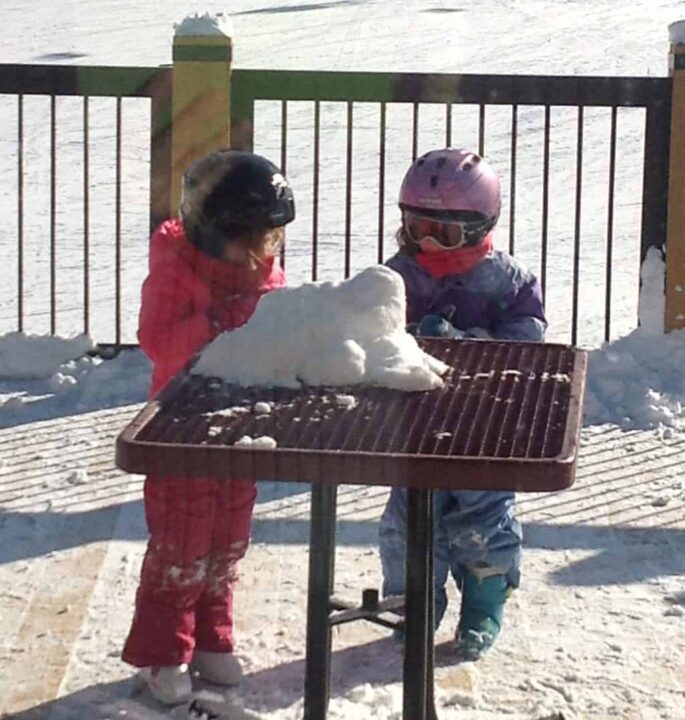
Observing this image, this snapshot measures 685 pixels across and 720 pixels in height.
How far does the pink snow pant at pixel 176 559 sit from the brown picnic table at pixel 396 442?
0.44m

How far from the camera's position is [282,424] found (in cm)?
334

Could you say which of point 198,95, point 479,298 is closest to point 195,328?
point 479,298

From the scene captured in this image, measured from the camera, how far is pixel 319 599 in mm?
3820

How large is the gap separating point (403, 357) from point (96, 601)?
182cm

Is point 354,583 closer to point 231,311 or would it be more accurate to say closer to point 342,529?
point 342,529

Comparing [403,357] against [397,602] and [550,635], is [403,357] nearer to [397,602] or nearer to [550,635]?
[397,602]

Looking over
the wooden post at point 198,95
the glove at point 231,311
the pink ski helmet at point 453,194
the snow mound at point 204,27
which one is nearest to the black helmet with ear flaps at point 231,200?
the glove at point 231,311

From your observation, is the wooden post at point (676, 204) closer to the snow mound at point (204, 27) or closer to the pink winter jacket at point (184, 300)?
the snow mound at point (204, 27)

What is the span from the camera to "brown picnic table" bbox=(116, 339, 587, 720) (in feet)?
10.3

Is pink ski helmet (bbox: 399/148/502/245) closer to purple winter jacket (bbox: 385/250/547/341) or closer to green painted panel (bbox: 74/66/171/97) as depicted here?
purple winter jacket (bbox: 385/250/547/341)

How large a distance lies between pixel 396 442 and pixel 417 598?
1.89 ft

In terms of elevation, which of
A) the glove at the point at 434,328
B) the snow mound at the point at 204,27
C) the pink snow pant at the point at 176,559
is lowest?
the pink snow pant at the point at 176,559

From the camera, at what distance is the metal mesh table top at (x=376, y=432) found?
3.14 meters

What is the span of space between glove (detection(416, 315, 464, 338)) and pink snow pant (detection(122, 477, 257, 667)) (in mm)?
586
